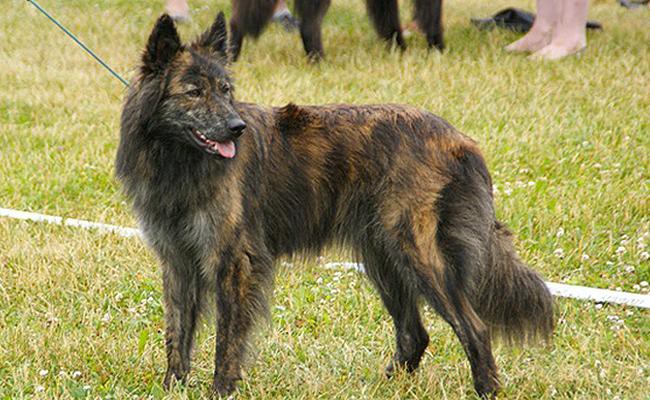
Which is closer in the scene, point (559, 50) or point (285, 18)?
point (559, 50)

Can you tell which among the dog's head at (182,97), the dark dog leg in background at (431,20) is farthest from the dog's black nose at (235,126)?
the dark dog leg in background at (431,20)

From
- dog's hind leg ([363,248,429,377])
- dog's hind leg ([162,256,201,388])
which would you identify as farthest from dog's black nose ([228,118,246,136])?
dog's hind leg ([363,248,429,377])

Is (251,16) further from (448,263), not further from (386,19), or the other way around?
(448,263)

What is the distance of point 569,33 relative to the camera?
952 cm

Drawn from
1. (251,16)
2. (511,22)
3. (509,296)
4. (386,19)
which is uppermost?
(509,296)

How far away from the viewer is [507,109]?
7.76 meters

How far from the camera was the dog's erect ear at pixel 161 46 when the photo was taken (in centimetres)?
342

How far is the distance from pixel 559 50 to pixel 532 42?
51cm

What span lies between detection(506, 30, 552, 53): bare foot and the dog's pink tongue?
6.80m

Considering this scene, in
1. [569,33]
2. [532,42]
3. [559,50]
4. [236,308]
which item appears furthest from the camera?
[532,42]

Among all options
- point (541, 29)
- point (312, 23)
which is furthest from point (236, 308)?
point (541, 29)

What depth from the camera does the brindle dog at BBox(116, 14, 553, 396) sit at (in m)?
3.47

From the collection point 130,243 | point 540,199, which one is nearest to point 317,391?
point 130,243

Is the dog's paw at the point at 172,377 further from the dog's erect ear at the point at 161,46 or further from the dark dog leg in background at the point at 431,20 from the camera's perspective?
the dark dog leg in background at the point at 431,20
